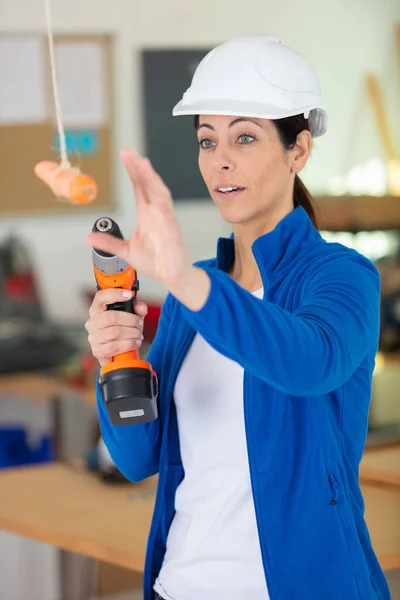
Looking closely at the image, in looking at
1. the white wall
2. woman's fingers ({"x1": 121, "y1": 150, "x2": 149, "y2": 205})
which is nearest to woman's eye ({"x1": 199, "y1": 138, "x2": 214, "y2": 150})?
woman's fingers ({"x1": 121, "y1": 150, "x2": 149, "y2": 205})

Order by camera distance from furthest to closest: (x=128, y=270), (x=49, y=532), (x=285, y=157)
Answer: (x=49, y=532)
(x=285, y=157)
(x=128, y=270)

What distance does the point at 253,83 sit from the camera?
1318mm

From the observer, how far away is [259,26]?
488 cm

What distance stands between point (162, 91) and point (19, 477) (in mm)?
2722

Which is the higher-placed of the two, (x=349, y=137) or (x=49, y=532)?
(x=349, y=137)

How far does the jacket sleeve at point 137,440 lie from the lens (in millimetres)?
1476

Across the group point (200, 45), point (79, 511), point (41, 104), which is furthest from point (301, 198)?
point (200, 45)

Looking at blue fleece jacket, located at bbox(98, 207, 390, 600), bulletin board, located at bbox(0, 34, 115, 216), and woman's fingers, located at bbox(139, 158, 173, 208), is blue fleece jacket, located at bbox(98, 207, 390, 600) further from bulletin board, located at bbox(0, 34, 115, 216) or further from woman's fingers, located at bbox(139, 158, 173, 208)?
bulletin board, located at bbox(0, 34, 115, 216)

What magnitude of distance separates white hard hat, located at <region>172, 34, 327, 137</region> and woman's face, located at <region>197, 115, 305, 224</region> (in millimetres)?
34

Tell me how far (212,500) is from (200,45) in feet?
12.3

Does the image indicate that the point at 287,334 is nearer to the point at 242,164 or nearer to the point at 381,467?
the point at 242,164

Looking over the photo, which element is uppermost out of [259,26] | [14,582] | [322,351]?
[259,26]

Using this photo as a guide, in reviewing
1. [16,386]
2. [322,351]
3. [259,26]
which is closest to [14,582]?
[16,386]

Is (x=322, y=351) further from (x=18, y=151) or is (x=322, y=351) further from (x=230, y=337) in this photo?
(x=18, y=151)
